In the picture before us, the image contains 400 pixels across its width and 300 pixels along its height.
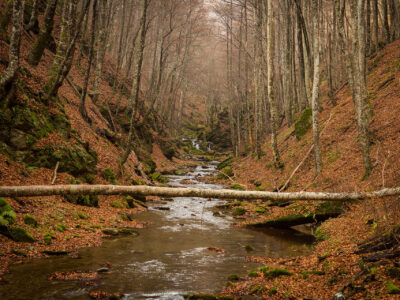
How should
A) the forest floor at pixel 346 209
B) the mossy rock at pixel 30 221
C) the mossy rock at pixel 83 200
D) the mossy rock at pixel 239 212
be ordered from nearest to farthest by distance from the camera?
1. the forest floor at pixel 346 209
2. the mossy rock at pixel 30 221
3. the mossy rock at pixel 83 200
4. the mossy rock at pixel 239 212

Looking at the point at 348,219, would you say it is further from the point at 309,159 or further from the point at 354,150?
the point at 309,159

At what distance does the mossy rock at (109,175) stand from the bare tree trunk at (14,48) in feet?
17.2

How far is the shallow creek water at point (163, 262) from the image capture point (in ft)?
15.7

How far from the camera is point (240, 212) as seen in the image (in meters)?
12.8

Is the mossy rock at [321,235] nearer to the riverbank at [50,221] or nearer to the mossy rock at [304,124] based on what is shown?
the riverbank at [50,221]

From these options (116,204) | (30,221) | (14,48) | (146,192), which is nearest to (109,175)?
(116,204)

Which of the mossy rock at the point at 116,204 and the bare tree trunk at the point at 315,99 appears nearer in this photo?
the mossy rock at the point at 116,204

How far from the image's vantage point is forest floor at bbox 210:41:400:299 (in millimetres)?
4298

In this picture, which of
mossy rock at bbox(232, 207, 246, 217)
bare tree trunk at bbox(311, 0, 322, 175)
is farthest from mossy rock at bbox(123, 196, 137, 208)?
bare tree trunk at bbox(311, 0, 322, 175)

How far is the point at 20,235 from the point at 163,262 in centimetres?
329

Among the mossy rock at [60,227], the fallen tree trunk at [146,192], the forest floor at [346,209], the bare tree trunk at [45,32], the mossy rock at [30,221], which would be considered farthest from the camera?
the bare tree trunk at [45,32]

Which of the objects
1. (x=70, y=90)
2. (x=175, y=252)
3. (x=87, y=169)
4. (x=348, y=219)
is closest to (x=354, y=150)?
(x=348, y=219)

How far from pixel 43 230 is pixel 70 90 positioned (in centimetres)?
1280

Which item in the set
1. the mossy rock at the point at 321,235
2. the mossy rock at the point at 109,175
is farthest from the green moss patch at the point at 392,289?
the mossy rock at the point at 109,175
